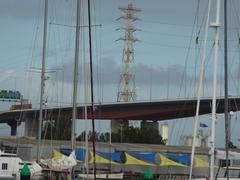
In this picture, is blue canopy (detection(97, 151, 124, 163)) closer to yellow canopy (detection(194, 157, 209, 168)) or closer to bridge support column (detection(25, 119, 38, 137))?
yellow canopy (detection(194, 157, 209, 168))

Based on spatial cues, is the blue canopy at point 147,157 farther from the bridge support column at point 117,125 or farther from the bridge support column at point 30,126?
the bridge support column at point 117,125

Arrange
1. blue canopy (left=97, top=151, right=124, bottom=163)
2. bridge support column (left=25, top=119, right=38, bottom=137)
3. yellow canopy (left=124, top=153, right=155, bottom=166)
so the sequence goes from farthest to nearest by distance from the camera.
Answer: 1. bridge support column (left=25, top=119, right=38, bottom=137)
2. blue canopy (left=97, top=151, right=124, bottom=163)
3. yellow canopy (left=124, top=153, right=155, bottom=166)

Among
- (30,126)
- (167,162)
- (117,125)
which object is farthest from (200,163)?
(117,125)

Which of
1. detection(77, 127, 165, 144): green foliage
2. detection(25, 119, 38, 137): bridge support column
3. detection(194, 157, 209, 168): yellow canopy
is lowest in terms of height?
detection(194, 157, 209, 168): yellow canopy

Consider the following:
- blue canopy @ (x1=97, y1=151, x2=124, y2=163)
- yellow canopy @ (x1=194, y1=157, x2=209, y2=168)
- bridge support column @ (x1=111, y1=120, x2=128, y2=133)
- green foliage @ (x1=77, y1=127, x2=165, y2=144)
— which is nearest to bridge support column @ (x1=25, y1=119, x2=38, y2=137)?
green foliage @ (x1=77, y1=127, x2=165, y2=144)

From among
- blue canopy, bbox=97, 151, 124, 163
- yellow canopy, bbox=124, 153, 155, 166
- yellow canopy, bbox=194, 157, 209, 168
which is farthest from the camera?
blue canopy, bbox=97, 151, 124, 163

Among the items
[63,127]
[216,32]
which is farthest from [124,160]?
[63,127]

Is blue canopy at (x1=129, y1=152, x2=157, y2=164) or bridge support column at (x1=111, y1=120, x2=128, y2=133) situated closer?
blue canopy at (x1=129, y1=152, x2=157, y2=164)

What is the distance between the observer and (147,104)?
5212 inches

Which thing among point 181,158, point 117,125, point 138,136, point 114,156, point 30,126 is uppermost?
point 117,125

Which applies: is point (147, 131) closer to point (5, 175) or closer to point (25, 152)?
point (25, 152)

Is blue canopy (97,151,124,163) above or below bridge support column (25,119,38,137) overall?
below

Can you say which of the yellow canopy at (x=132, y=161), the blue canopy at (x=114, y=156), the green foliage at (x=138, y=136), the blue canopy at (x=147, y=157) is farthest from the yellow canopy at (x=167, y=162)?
the green foliage at (x=138, y=136)

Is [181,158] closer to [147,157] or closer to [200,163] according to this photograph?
[147,157]
